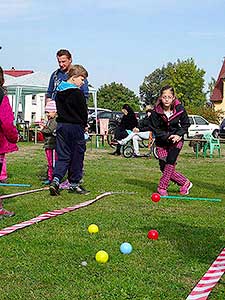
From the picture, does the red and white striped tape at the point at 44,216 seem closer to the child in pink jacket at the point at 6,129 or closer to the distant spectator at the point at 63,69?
the child in pink jacket at the point at 6,129

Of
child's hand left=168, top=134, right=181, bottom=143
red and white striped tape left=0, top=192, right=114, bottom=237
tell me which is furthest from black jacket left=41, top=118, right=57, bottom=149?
child's hand left=168, top=134, right=181, bottom=143

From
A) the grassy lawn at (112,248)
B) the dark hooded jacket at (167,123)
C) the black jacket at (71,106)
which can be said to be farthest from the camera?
the dark hooded jacket at (167,123)

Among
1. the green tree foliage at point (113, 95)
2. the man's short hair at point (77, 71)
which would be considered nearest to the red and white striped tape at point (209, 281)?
the man's short hair at point (77, 71)

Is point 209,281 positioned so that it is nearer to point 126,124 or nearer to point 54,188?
point 54,188

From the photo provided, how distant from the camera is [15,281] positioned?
4.15 meters

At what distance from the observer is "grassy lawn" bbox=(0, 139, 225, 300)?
4031 millimetres

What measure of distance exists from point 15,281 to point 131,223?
236 centimetres

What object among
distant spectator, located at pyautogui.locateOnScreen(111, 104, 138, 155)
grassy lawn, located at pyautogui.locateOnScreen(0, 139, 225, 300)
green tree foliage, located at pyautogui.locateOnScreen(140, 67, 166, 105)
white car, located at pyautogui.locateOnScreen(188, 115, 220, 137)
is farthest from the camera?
green tree foliage, located at pyautogui.locateOnScreen(140, 67, 166, 105)

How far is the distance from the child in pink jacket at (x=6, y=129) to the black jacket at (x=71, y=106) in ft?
5.74

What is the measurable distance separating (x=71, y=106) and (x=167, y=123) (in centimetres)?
158

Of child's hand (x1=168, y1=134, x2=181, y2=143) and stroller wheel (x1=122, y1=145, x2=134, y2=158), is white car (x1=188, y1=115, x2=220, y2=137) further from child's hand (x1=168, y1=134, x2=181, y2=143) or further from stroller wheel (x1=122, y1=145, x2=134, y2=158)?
child's hand (x1=168, y1=134, x2=181, y2=143)

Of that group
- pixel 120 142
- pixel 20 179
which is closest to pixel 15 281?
pixel 20 179

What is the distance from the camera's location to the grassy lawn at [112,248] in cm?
403

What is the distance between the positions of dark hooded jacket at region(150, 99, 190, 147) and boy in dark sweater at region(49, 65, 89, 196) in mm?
1170
